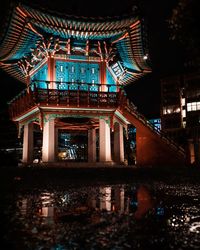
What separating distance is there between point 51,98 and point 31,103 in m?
1.73

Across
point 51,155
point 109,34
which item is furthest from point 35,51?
point 51,155

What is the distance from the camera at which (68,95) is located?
23688 mm

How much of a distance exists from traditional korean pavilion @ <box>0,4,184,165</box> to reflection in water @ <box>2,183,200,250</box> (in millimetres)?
16773

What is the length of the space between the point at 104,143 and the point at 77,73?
6.82 metres

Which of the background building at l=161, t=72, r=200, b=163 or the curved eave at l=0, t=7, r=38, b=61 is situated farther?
the background building at l=161, t=72, r=200, b=163

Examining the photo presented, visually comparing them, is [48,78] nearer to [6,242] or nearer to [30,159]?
[30,159]

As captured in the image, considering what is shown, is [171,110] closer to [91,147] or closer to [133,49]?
[91,147]

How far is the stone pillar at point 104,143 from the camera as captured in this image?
24891 millimetres

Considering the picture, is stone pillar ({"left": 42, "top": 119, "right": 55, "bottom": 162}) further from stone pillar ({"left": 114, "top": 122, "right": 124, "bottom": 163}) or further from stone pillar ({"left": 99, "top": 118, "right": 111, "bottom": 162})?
stone pillar ({"left": 114, "top": 122, "right": 124, "bottom": 163})

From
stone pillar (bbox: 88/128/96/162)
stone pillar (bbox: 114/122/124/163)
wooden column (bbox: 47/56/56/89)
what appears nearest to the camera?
wooden column (bbox: 47/56/56/89)

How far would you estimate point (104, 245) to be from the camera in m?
3.88

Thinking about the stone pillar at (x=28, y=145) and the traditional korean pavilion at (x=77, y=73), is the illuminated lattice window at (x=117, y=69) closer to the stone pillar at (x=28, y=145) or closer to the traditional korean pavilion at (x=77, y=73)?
the traditional korean pavilion at (x=77, y=73)

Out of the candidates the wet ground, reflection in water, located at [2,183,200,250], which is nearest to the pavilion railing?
the wet ground

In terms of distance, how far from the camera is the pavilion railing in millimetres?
23344
